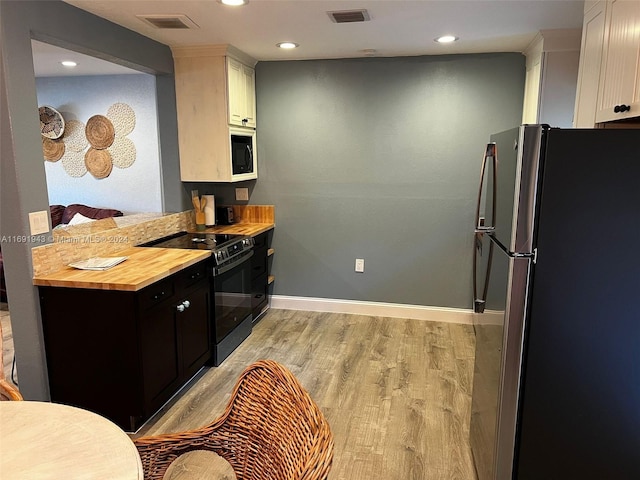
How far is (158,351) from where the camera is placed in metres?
2.59

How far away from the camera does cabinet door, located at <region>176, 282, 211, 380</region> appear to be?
2855 mm

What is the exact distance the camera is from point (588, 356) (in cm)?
165

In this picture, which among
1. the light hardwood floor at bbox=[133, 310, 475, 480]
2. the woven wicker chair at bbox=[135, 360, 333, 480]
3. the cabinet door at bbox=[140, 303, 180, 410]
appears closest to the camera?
the woven wicker chair at bbox=[135, 360, 333, 480]

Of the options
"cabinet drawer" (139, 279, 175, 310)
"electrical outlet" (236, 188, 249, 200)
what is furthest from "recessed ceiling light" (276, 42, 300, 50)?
"cabinet drawer" (139, 279, 175, 310)

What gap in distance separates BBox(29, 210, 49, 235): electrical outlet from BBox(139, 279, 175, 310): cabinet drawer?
2.04 feet

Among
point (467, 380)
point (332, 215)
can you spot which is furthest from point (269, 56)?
point (467, 380)

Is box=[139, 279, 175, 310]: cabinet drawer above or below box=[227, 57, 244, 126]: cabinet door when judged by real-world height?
below

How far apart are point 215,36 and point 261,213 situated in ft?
5.56

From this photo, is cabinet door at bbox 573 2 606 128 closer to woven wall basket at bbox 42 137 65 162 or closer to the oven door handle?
the oven door handle

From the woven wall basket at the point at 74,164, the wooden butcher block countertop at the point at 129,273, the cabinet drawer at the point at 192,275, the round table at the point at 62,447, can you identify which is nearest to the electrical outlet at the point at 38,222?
the wooden butcher block countertop at the point at 129,273

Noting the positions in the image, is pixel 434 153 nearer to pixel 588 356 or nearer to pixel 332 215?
pixel 332 215

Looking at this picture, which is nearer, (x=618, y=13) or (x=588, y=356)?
(x=588, y=356)

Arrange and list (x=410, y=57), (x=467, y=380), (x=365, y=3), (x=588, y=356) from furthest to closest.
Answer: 1. (x=410, y=57)
2. (x=467, y=380)
3. (x=365, y=3)
4. (x=588, y=356)

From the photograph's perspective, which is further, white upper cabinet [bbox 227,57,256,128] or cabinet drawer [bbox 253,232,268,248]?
cabinet drawer [bbox 253,232,268,248]
